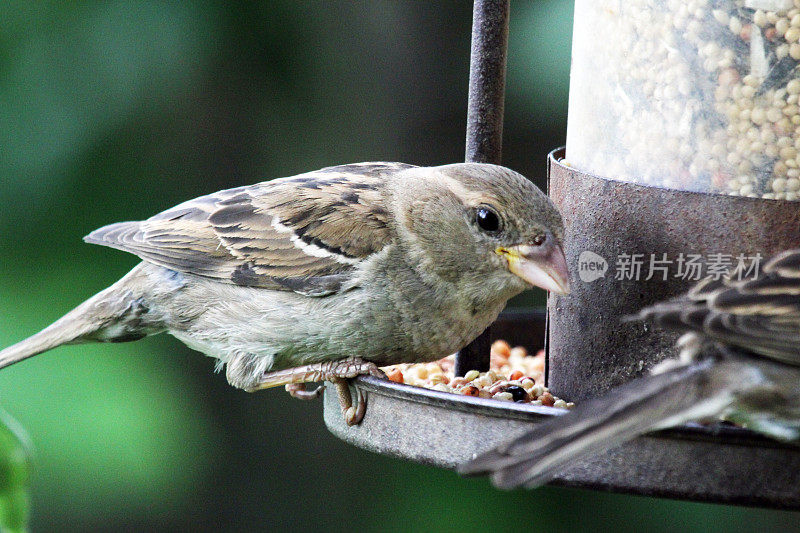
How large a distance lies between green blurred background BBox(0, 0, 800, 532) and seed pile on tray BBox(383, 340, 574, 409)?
1.10 meters

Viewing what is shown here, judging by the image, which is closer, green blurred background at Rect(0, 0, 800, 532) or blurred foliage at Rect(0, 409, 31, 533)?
blurred foliage at Rect(0, 409, 31, 533)

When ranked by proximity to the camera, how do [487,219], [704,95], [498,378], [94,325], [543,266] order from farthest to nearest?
1. [94,325]
2. [498,378]
3. [487,219]
4. [543,266]
5. [704,95]

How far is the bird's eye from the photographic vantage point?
9.73 feet

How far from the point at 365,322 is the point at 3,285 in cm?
173

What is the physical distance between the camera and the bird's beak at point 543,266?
275 centimetres

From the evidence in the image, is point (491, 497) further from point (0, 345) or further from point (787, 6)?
point (787, 6)

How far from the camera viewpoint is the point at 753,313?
1997 millimetres

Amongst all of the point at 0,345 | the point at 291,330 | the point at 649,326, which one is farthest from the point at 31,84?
the point at 649,326

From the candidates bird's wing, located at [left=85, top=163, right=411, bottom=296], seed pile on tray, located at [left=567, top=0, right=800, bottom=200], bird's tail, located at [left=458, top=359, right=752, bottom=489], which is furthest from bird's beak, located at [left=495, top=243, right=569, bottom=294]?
bird's tail, located at [left=458, top=359, right=752, bottom=489]

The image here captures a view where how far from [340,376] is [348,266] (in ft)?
1.30

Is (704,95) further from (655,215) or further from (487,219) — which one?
(487,219)

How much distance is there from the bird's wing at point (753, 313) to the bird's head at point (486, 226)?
0.71 metres

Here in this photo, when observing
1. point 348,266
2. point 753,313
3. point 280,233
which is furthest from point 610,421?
point 280,233

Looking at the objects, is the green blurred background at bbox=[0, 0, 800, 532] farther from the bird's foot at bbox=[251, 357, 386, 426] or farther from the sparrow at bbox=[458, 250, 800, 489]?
the sparrow at bbox=[458, 250, 800, 489]
